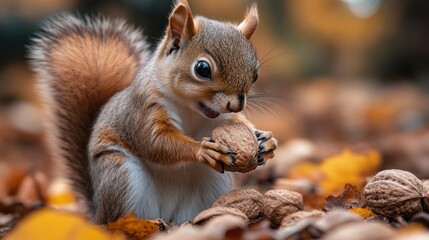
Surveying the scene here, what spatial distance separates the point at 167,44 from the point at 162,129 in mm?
259

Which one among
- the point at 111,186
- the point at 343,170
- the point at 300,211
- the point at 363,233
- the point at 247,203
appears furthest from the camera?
the point at 343,170

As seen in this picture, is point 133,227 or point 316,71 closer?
point 133,227

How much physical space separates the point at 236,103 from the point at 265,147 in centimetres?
17

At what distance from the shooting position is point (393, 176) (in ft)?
6.41

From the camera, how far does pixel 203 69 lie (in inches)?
82.4

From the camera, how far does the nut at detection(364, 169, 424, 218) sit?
75.0 inches

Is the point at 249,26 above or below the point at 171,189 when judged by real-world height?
above

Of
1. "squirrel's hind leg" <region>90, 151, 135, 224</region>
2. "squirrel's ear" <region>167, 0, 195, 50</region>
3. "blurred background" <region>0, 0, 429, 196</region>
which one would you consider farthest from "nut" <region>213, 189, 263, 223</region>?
"blurred background" <region>0, 0, 429, 196</region>

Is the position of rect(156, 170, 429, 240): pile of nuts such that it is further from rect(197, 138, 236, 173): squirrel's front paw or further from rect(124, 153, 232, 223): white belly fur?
rect(124, 153, 232, 223): white belly fur

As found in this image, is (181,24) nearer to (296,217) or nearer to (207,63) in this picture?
(207,63)

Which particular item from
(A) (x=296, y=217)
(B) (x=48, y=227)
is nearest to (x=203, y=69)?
(A) (x=296, y=217)

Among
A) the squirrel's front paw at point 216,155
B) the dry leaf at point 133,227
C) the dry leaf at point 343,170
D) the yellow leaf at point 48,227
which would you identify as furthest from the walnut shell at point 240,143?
the dry leaf at point 343,170

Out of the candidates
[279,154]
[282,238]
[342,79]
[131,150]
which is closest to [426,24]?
[342,79]

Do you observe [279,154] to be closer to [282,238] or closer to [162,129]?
[162,129]
